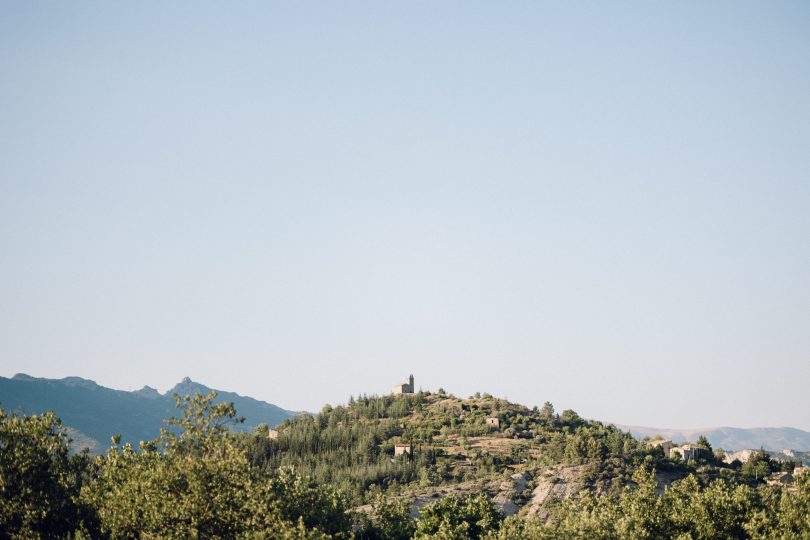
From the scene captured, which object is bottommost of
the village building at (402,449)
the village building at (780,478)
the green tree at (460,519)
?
the green tree at (460,519)

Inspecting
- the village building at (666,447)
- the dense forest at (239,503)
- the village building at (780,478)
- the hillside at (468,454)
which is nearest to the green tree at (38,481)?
the dense forest at (239,503)

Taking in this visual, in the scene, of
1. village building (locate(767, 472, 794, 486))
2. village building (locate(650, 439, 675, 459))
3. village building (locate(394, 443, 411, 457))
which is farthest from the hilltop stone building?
village building (locate(767, 472, 794, 486))

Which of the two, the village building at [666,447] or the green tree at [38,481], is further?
the village building at [666,447]

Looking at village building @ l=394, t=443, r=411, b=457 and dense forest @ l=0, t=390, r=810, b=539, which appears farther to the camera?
village building @ l=394, t=443, r=411, b=457

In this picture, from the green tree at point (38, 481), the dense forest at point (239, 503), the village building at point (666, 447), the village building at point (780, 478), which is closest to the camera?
the dense forest at point (239, 503)

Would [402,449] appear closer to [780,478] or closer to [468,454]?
[468,454]

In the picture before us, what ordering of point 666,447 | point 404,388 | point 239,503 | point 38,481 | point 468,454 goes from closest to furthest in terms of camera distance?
1. point 239,503
2. point 38,481
3. point 468,454
4. point 666,447
5. point 404,388

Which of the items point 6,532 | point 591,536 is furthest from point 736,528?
point 6,532

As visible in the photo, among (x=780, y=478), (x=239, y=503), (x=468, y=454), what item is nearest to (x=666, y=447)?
(x=780, y=478)

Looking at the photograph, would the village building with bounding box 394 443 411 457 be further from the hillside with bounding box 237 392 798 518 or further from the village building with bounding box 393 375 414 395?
the village building with bounding box 393 375 414 395

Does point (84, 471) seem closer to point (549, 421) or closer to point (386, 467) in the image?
point (386, 467)

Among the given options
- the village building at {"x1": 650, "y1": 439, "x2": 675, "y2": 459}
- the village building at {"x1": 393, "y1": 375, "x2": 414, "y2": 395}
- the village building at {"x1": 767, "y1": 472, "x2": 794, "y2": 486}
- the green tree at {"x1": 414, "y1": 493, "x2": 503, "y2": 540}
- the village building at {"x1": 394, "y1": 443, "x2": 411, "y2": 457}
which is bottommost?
the green tree at {"x1": 414, "y1": 493, "x2": 503, "y2": 540}

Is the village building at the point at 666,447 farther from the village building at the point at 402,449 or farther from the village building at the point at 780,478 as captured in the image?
the village building at the point at 402,449

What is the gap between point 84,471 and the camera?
210 feet
